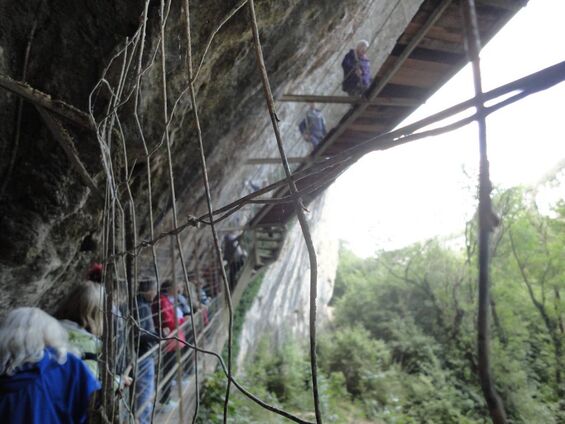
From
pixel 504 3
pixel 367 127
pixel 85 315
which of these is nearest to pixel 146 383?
pixel 85 315

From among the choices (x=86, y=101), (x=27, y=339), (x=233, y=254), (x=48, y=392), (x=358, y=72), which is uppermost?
(x=358, y=72)

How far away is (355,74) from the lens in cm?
453

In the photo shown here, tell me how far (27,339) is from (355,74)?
14.1 feet

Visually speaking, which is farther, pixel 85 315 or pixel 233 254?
pixel 233 254

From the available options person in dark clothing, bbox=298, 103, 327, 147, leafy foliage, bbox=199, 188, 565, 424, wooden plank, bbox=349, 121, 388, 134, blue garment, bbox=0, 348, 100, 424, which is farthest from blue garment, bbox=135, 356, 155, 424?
person in dark clothing, bbox=298, 103, 327, 147

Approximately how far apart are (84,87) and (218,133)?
167 cm

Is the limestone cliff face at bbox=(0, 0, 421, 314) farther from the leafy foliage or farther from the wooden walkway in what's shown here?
the leafy foliage

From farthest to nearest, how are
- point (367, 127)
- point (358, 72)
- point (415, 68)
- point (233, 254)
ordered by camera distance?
1. point (233, 254)
2. point (367, 127)
3. point (358, 72)
4. point (415, 68)

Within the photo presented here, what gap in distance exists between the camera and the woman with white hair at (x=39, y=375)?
1479mm

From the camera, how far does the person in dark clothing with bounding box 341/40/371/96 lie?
174 inches

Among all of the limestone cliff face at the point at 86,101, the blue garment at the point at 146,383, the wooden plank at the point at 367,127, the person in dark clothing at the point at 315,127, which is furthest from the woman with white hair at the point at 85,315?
the person in dark clothing at the point at 315,127

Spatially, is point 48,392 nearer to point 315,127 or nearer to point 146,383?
point 146,383

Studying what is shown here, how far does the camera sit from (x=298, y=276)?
15.9 meters

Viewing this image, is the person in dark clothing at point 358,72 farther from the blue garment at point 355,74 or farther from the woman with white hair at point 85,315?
the woman with white hair at point 85,315
